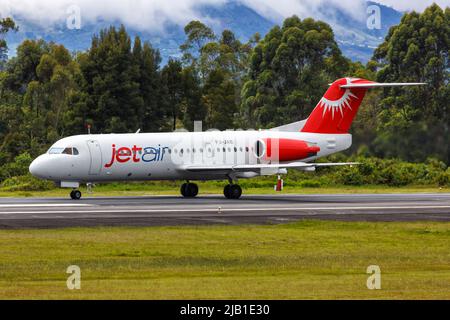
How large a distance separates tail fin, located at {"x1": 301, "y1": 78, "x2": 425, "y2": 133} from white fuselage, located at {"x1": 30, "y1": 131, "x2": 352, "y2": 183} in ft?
1.84

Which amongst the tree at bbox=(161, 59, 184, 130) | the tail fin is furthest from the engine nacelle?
the tree at bbox=(161, 59, 184, 130)

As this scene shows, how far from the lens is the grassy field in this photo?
20.6 metres

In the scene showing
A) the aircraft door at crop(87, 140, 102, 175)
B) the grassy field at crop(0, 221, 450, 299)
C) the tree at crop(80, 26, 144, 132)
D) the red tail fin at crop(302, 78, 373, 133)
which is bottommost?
the grassy field at crop(0, 221, 450, 299)

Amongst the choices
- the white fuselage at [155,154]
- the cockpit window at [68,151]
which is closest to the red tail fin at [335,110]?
the white fuselage at [155,154]

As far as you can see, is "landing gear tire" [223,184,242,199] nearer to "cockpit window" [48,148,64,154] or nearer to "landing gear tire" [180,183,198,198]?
"landing gear tire" [180,183,198,198]

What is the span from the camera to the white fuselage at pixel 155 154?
2018 inches

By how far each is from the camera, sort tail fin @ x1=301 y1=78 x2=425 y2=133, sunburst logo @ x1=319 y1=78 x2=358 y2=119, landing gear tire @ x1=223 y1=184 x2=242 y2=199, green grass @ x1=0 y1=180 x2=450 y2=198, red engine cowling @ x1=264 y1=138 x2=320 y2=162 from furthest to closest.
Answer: green grass @ x1=0 y1=180 x2=450 y2=198, sunburst logo @ x1=319 y1=78 x2=358 y2=119, tail fin @ x1=301 y1=78 x2=425 y2=133, red engine cowling @ x1=264 y1=138 x2=320 y2=162, landing gear tire @ x1=223 y1=184 x2=242 y2=199

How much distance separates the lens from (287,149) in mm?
54438

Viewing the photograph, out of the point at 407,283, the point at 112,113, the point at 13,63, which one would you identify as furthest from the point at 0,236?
the point at 13,63

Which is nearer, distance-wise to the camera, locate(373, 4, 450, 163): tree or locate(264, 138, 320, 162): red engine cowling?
locate(264, 138, 320, 162): red engine cowling

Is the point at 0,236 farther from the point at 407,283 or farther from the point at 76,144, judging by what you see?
the point at 76,144

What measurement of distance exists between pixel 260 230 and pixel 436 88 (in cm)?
5550

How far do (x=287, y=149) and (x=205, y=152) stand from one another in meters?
4.49

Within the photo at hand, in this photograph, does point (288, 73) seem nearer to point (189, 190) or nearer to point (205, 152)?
point (205, 152)
